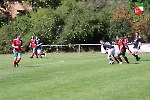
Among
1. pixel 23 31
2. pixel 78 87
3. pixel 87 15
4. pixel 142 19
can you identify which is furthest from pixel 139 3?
pixel 78 87

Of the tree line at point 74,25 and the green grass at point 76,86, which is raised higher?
the tree line at point 74,25

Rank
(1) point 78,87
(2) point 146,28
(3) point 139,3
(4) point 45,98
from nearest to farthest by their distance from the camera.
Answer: (4) point 45,98
(1) point 78,87
(2) point 146,28
(3) point 139,3

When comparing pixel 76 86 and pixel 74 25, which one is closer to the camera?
pixel 76 86

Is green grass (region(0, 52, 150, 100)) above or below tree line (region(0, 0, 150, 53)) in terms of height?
below

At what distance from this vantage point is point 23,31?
173ft

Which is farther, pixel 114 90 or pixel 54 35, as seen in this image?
pixel 54 35

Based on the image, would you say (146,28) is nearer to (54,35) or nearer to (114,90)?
(54,35)

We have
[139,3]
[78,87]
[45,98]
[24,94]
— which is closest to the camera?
[45,98]

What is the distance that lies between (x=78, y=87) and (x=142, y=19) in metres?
37.4

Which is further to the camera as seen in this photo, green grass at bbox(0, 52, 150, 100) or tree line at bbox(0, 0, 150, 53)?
tree line at bbox(0, 0, 150, 53)

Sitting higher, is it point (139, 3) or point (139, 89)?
point (139, 3)

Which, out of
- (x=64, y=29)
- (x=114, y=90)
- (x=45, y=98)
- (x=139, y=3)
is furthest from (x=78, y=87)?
(x=139, y=3)

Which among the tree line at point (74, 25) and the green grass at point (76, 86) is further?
the tree line at point (74, 25)

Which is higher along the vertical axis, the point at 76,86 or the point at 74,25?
the point at 74,25
